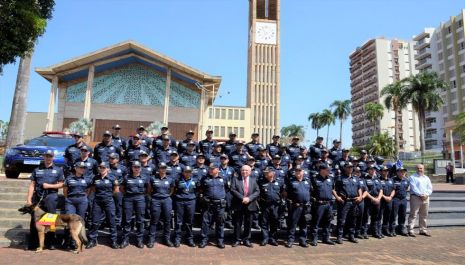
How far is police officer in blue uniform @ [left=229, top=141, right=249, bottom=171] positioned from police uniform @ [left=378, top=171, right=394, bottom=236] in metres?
3.50

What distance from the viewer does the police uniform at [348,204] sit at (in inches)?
321

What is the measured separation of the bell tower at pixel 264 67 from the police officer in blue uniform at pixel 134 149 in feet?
164

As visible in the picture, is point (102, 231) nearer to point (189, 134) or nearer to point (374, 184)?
point (189, 134)

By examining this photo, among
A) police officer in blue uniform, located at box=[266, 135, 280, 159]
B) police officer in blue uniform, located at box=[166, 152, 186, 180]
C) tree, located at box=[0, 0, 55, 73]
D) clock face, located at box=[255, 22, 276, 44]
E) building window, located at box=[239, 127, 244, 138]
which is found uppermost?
clock face, located at box=[255, 22, 276, 44]

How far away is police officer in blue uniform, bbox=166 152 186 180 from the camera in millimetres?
7617

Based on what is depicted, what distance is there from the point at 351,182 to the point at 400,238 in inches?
78.2

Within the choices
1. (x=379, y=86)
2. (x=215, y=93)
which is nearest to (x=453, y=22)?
(x=379, y=86)

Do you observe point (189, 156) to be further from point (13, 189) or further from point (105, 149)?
point (13, 189)

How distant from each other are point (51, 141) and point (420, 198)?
10.6 metres

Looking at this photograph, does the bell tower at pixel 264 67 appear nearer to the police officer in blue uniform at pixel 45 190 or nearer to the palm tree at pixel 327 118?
the palm tree at pixel 327 118

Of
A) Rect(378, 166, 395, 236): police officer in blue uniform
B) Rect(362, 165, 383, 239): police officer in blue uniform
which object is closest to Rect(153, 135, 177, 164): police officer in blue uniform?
Rect(362, 165, 383, 239): police officer in blue uniform

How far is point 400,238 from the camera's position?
342 inches

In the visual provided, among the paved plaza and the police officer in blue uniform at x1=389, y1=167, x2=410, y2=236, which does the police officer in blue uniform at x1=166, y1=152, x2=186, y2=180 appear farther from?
the police officer in blue uniform at x1=389, y1=167, x2=410, y2=236

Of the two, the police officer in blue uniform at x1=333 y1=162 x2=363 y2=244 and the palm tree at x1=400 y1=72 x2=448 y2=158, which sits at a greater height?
the palm tree at x1=400 y1=72 x2=448 y2=158
